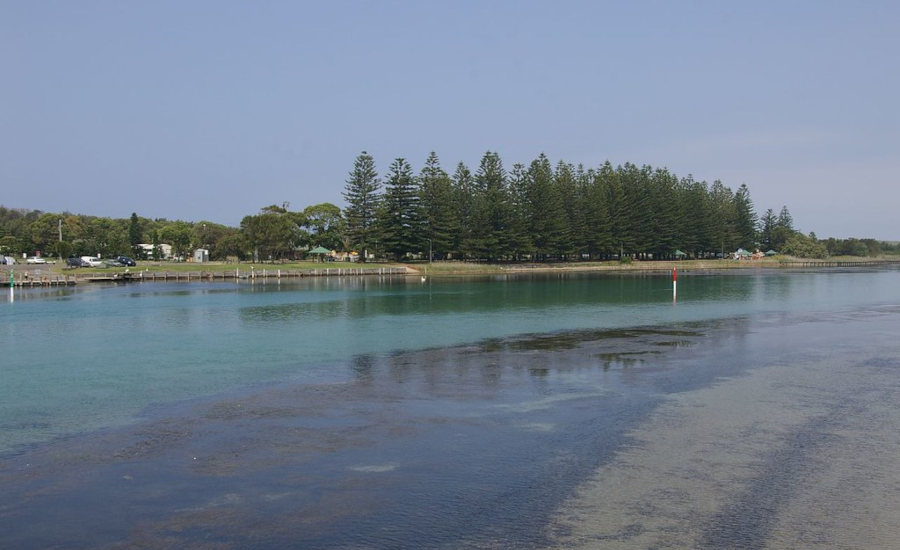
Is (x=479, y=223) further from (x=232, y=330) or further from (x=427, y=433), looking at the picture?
(x=427, y=433)

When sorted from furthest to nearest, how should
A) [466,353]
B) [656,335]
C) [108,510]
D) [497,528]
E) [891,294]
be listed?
[891,294] < [656,335] < [466,353] < [108,510] < [497,528]

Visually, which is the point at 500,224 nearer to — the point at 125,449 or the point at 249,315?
the point at 249,315

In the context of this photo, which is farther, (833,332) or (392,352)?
(833,332)

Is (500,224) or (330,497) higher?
(500,224)

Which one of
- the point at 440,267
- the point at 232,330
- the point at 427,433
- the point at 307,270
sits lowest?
the point at 427,433

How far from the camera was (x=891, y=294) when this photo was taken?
198 feet

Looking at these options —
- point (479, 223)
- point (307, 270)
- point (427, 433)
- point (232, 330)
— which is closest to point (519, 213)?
point (479, 223)

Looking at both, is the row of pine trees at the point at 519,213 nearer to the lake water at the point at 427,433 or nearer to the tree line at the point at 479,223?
the tree line at the point at 479,223

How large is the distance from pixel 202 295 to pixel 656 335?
1794 inches

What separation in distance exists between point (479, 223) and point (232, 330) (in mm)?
80507

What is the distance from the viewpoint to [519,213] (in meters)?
115

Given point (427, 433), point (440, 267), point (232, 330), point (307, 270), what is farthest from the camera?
point (440, 267)

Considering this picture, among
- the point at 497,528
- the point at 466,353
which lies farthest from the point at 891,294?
the point at 497,528

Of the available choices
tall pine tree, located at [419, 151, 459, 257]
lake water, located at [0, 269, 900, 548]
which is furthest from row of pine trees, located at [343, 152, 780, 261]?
lake water, located at [0, 269, 900, 548]
